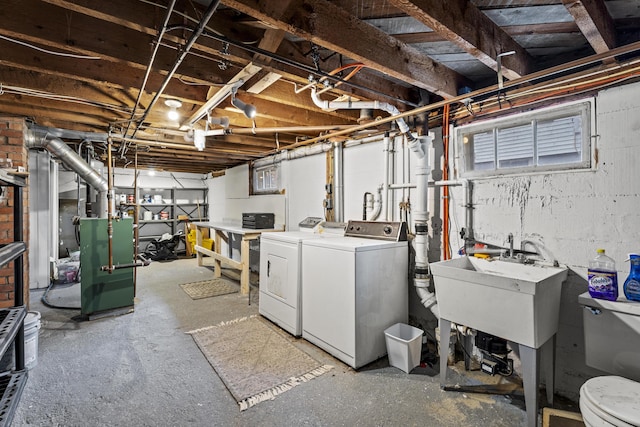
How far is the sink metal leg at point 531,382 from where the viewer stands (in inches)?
66.0

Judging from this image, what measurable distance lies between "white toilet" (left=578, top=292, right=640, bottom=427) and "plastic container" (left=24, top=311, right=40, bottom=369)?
3509mm

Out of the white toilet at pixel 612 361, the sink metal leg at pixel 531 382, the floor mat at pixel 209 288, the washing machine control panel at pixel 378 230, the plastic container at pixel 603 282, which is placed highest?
the washing machine control panel at pixel 378 230

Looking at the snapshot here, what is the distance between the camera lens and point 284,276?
118 inches

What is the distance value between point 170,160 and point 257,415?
206 inches

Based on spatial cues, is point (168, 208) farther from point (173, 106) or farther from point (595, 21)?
point (595, 21)

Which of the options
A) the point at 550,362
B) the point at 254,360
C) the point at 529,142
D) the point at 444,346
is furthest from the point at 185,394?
the point at 529,142

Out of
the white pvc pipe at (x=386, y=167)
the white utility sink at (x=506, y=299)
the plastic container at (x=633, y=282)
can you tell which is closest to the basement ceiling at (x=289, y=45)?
the white pvc pipe at (x=386, y=167)

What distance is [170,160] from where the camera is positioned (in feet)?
19.2

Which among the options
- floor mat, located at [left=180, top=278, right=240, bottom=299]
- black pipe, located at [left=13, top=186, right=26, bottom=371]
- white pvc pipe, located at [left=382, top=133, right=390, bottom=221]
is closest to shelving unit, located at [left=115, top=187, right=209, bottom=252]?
floor mat, located at [left=180, top=278, right=240, bottom=299]

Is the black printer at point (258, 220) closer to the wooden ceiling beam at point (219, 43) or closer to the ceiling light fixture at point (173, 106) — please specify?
the ceiling light fixture at point (173, 106)

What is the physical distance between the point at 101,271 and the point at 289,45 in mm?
3133

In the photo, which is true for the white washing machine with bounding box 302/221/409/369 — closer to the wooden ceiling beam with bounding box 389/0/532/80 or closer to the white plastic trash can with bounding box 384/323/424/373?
the white plastic trash can with bounding box 384/323/424/373

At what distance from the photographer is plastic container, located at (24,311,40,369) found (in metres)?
2.30

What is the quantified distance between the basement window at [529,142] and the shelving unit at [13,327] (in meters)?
3.00
